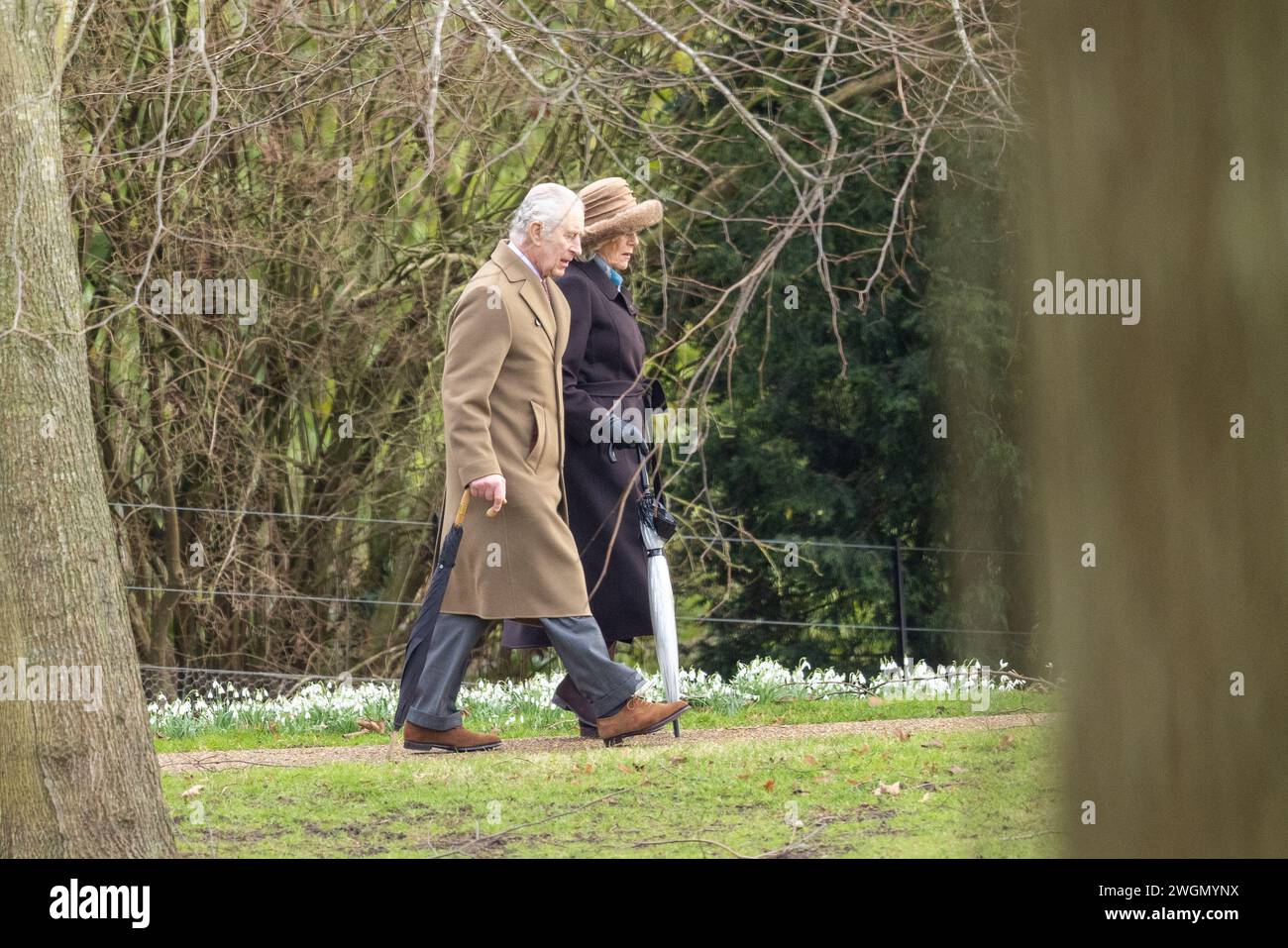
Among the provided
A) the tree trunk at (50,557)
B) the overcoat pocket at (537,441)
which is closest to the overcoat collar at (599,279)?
the overcoat pocket at (537,441)

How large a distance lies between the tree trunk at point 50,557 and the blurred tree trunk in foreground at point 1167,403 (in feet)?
12.6

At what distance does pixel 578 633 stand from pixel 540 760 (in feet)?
1.73

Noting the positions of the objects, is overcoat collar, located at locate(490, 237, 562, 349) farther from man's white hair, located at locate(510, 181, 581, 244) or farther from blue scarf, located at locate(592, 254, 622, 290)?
blue scarf, located at locate(592, 254, 622, 290)

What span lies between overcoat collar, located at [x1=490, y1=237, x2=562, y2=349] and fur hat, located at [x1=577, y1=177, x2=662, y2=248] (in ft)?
1.46

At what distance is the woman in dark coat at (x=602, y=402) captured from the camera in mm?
6465

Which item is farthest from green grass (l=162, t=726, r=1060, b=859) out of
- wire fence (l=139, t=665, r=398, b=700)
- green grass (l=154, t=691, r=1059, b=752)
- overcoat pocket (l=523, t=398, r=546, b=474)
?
wire fence (l=139, t=665, r=398, b=700)

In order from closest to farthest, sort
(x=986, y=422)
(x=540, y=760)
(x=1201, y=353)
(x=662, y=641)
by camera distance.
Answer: (x=1201, y=353) < (x=986, y=422) < (x=540, y=760) < (x=662, y=641)

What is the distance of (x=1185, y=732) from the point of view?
849 millimetres

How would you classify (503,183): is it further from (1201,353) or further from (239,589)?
(1201,353)

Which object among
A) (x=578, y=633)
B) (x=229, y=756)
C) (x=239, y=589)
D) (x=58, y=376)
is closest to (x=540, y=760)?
(x=578, y=633)

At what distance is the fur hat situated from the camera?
6.41 metres

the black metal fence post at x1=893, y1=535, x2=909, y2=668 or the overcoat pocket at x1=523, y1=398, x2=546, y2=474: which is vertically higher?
the overcoat pocket at x1=523, y1=398, x2=546, y2=474

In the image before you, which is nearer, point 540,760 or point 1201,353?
point 1201,353

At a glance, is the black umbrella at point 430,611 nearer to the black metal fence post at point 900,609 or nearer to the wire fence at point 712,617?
the wire fence at point 712,617
